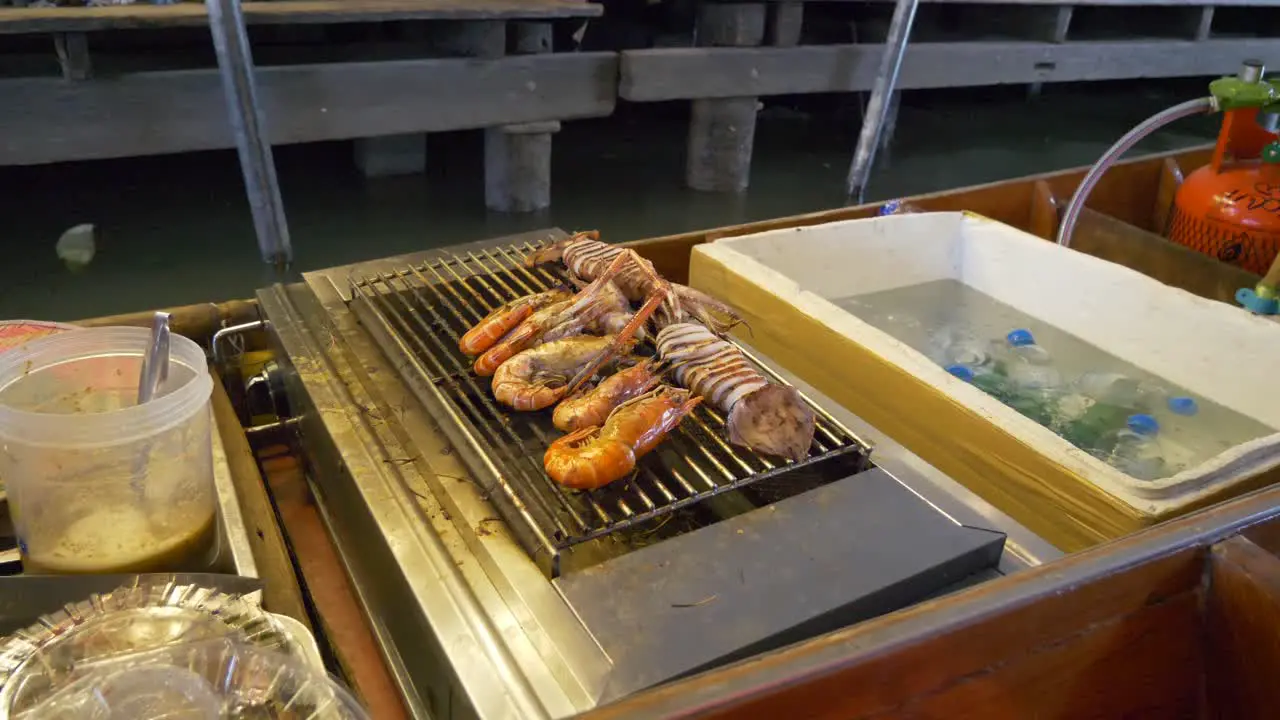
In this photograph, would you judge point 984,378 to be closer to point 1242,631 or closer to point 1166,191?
point 1242,631

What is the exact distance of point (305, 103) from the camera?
12.6 ft

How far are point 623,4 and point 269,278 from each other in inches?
144

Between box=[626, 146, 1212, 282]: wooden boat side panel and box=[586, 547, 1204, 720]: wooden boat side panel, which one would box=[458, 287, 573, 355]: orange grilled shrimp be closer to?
box=[626, 146, 1212, 282]: wooden boat side panel

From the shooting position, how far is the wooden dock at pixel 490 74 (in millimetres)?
3418

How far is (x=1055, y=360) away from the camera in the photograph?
7.34ft

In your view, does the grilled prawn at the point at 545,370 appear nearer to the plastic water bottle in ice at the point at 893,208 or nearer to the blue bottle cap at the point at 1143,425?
the blue bottle cap at the point at 1143,425

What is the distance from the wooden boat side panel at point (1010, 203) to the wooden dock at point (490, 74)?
1524 mm

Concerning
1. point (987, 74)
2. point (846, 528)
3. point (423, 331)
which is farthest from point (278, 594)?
point (987, 74)

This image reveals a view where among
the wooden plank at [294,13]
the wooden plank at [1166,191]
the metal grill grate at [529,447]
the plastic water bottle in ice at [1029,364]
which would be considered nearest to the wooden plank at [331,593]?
the metal grill grate at [529,447]

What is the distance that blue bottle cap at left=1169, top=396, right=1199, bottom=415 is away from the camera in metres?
1.98

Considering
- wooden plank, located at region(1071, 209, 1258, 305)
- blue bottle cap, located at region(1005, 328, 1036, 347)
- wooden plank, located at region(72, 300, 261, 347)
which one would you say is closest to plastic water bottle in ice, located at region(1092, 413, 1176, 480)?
blue bottle cap, located at region(1005, 328, 1036, 347)

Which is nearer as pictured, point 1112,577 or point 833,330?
point 1112,577

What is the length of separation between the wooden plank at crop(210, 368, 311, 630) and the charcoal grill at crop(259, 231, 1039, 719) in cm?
12

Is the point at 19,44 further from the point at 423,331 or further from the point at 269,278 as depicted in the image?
the point at 423,331
